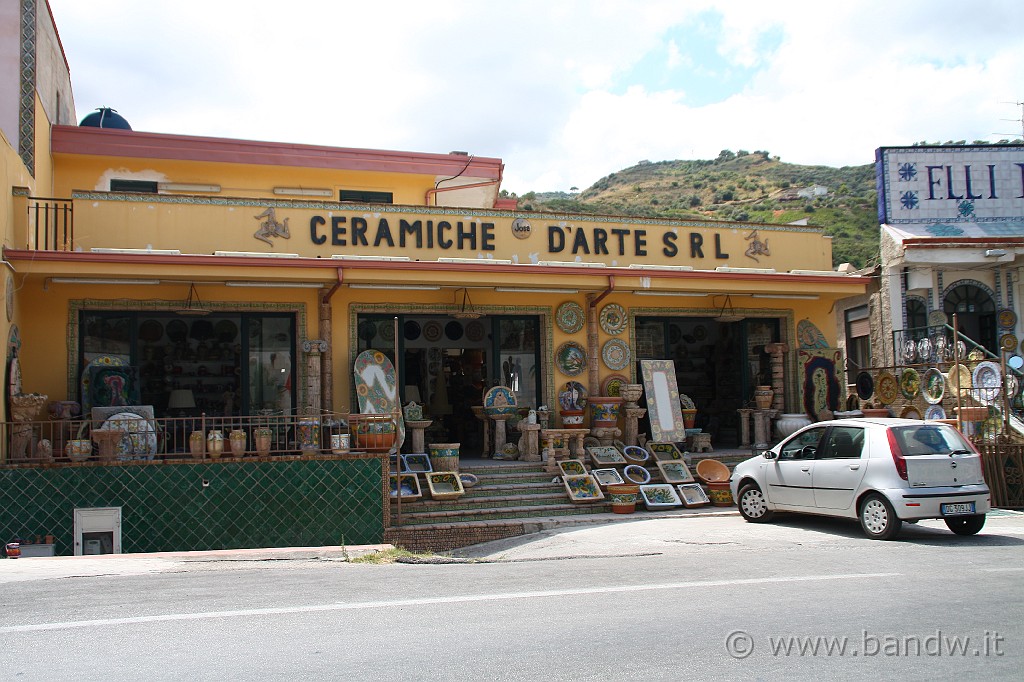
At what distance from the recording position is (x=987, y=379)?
15.7 meters

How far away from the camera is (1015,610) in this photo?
6.21m

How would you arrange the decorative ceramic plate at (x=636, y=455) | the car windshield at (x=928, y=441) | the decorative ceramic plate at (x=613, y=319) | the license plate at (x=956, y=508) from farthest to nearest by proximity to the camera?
the decorative ceramic plate at (x=613, y=319)
the decorative ceramic plate at (x=636, y=455)
the car windshield at (x=928, y=441)
the license plate at (x=956, y=508)

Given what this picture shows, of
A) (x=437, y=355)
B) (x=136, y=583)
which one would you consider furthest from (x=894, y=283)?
(x=136, y=583)

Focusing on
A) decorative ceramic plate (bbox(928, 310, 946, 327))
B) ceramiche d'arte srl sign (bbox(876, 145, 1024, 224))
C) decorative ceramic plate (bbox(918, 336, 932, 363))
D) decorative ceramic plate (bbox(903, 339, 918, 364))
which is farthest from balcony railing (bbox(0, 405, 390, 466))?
ceramiche d'arte srl sign (bbox(876, 145, 1024, 224))

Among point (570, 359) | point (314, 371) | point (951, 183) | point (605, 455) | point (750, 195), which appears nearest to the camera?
point (314, 371)

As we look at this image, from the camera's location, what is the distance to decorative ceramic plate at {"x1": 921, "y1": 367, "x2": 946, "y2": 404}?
54.6ft

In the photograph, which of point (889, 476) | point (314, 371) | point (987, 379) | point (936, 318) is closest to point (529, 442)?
point (314, 371)

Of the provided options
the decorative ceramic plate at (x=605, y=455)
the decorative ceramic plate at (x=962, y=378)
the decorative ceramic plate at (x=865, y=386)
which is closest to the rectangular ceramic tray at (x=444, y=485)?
the decorative ceramic plate at (x=605, y=455)

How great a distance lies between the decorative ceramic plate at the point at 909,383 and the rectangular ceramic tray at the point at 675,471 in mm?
5848

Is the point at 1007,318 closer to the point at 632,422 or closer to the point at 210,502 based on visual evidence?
the point at 632,422

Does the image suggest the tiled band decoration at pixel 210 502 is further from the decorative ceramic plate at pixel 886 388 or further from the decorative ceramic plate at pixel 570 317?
the decorative ceramic plate at pixel 886 388

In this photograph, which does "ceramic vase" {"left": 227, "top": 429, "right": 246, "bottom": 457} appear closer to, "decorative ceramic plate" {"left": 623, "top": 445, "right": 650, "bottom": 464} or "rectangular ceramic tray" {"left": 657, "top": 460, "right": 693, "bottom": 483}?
"decorative ceramic plate" {"left": 623, "top": 445, "right": 650, "bottom": 464}

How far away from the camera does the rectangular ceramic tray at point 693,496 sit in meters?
13.7

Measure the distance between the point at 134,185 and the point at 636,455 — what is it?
11.9 meters
